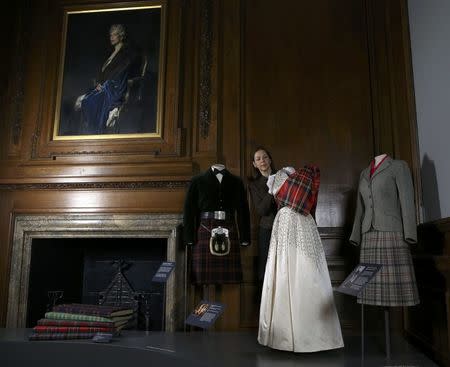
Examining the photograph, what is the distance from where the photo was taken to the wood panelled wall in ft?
14.7

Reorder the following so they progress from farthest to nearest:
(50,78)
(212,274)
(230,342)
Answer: (50,78) → (212,274) → (230,342)

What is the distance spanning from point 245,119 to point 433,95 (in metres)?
1.85

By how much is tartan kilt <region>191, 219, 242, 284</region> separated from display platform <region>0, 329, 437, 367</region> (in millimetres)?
525

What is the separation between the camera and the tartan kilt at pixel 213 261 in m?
3.99

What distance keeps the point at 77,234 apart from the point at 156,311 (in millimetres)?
1202

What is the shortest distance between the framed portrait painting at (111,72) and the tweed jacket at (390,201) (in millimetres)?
2330

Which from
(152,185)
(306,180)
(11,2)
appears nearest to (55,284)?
(152,185)

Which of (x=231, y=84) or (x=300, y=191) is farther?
(x=231, y=84)

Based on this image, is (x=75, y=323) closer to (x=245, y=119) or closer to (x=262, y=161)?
(x=262, y=161)

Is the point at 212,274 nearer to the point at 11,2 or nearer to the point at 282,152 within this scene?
the point at 282,152

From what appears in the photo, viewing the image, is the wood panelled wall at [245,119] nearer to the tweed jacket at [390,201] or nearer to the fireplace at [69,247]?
the fireplace at [69,247]

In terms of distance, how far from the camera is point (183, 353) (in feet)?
10.1

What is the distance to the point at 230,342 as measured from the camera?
3.57 m

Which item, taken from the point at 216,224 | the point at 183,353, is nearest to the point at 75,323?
the point at 183,353
